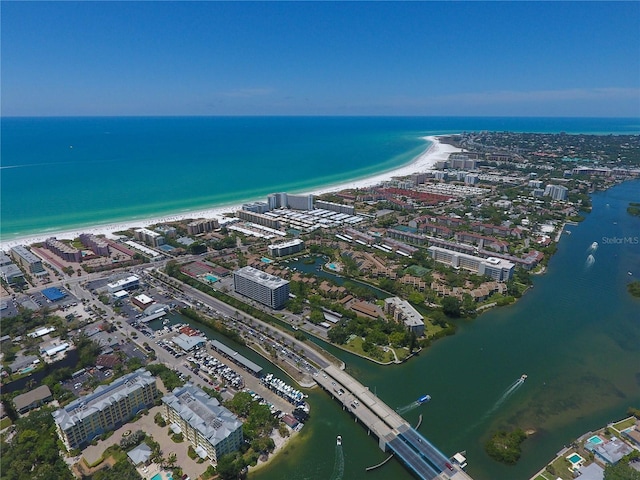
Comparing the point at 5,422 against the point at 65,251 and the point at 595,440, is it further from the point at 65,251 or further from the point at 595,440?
the point at 595,440

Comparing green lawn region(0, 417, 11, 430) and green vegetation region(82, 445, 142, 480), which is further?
green lawn region(0, 417, 11, 430)

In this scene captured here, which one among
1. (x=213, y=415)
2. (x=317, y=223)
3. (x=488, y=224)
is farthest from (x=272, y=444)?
(x=488, y=224)

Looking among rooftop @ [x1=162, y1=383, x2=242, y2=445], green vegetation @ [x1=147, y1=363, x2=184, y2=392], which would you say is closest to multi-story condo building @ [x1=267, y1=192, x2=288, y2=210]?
green vegetation @ [x1=147, y1=363, x2=184, y2=392]

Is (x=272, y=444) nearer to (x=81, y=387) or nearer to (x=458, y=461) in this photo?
(x=458, y=461)

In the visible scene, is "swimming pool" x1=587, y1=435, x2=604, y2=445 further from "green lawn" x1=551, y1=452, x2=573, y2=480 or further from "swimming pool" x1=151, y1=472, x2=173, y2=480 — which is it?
"swimming pool" x1=151, y1=472, x2=173, y2=480

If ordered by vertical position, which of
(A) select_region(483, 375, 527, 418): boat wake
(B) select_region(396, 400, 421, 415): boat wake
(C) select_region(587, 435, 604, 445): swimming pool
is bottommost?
(A) select_region(483, 375, 527, 418): boat wake

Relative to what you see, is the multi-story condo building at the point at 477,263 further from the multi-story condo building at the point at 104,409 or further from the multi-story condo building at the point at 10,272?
the multi-story condo building at the point at 10,272

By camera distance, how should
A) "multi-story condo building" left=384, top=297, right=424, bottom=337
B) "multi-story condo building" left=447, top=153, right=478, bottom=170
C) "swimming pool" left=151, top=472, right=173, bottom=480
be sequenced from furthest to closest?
"multi-story condo building" left=447, top=153, right=478, bottom=170, "multi-story condo building" left=384, top=297, right=424, bottom=337, "swimming pool" left=151, top=472, right=173, bottom=480
